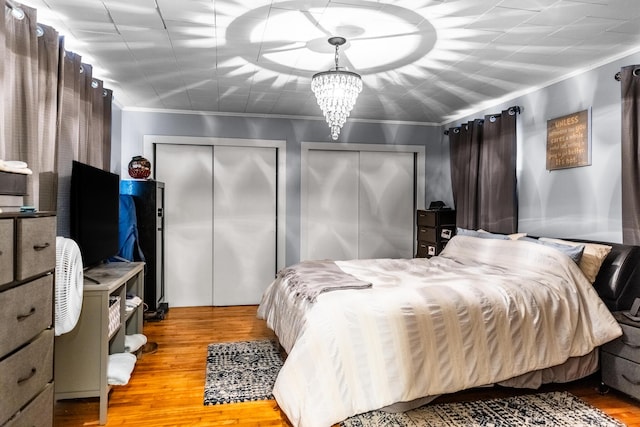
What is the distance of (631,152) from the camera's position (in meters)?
2.76

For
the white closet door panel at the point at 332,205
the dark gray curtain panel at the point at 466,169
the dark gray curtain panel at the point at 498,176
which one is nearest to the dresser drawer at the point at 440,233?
the dark gray curtain panel at the point at 466,169

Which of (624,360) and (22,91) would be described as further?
(624,360)

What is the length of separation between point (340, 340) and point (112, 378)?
1.37 m

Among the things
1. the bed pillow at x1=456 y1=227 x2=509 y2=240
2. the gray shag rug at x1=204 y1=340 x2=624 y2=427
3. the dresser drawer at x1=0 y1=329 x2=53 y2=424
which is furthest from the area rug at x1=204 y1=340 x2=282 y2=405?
the bed pillow at x1=456 y1=227 x2=509 y2=240

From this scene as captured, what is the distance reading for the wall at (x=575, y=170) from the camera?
301 centimetres

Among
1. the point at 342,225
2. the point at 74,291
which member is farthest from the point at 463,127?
the point at 74,291

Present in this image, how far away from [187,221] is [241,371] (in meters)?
2.41

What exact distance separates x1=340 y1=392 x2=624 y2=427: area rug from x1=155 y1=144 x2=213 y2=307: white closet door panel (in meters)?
3.08

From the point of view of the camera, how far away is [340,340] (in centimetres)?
215

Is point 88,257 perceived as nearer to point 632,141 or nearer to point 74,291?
point 74,291

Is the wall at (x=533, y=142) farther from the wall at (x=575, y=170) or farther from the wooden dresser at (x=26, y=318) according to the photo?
the wooden dresser at (x=26, y=318)

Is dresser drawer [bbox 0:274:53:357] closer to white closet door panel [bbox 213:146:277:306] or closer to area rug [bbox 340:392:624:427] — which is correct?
area rug [bbox 340:392:624:427]

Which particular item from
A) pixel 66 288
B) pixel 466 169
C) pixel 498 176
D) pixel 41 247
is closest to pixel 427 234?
pixel 466 169

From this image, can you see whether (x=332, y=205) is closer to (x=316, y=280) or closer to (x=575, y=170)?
(x=316, y=280)
